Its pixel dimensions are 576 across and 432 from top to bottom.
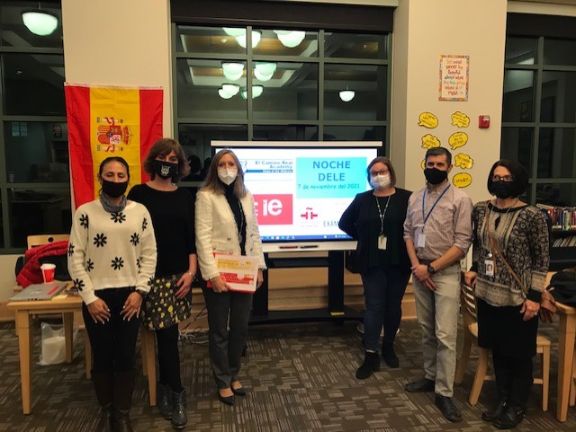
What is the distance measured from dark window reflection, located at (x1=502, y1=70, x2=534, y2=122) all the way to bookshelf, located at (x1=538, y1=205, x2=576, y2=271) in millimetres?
1002

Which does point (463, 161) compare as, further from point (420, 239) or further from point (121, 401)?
point (121, 401)

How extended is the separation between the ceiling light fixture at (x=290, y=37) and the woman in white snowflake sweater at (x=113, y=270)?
2592mm

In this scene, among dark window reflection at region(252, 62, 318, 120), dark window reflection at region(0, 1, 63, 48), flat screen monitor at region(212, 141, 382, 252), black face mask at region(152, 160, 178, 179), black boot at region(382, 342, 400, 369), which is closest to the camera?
black face mask at region(152, 160, 178, 179)

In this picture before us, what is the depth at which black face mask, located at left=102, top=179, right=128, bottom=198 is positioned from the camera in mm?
2166

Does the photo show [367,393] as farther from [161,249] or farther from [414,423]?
[161,249]

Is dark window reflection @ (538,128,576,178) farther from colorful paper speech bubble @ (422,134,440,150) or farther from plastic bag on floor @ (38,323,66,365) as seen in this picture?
plastic bag on floor @ (38,323,66,365)

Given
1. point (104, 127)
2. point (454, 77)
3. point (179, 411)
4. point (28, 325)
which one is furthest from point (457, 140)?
point (28, 325)

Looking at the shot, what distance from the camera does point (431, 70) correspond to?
4082mm

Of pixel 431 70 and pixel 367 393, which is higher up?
pixel 431 70

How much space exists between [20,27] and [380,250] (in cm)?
361

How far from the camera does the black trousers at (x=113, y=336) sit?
2.18m

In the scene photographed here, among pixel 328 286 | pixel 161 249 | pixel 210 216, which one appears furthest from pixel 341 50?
pixel 161 249

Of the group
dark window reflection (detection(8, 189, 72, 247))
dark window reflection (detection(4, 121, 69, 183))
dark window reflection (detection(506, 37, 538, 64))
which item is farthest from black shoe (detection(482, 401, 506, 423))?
dark window reflection (detection(4, 121, 69, 183))

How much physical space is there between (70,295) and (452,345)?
2.18m
